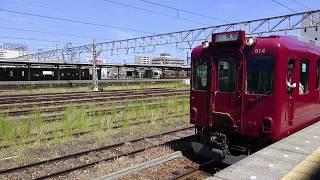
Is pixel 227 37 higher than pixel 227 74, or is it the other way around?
pixel 227 37

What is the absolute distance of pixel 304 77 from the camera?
9273mm

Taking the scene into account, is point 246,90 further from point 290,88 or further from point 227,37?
point 227,37

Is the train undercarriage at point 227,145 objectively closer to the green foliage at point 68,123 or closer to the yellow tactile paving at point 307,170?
the yellow tactile paving at point 307,170

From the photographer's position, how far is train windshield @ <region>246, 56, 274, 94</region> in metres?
7.75

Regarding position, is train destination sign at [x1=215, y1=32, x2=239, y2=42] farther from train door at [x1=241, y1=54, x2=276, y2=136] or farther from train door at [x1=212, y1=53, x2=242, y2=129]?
train door at [x1=241, y1=54, x2=276, y2=136]

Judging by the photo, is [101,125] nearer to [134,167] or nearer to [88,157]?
[88,157]

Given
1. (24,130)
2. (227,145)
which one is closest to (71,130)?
(24,130)

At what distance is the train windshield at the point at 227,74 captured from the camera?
8.31 m

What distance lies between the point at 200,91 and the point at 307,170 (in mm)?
3346

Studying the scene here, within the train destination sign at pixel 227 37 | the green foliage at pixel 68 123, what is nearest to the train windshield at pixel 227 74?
the train destination sign at pixel 227 37

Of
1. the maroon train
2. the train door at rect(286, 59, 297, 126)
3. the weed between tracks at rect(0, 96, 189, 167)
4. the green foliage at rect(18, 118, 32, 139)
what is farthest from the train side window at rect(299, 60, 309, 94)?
the green foliage at rect(18, 118, 32, 139)

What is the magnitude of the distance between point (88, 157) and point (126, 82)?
133 ft

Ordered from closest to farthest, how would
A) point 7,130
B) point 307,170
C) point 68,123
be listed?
point 307,170
point 7,130
point 68,123

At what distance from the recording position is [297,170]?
645 cm
